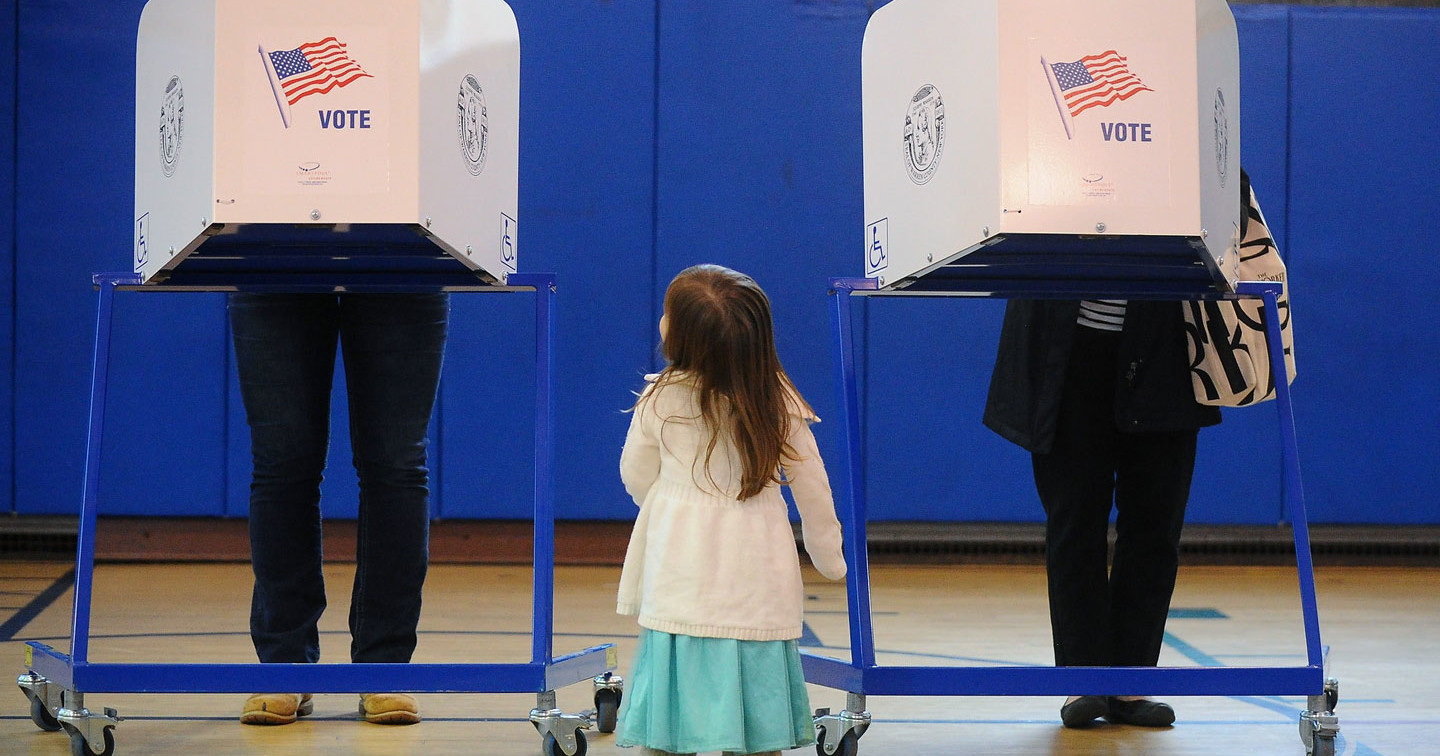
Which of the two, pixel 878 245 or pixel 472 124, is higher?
pixel 472 124

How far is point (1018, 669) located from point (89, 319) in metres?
3.54

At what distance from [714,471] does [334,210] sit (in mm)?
583

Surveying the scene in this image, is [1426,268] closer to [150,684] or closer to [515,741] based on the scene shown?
[515,741]

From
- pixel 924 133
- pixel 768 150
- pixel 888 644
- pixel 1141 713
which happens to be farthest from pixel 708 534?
pixel 768 150

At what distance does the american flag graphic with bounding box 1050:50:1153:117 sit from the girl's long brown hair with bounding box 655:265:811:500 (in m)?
0.46

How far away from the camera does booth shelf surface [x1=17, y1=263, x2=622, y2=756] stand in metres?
1.84

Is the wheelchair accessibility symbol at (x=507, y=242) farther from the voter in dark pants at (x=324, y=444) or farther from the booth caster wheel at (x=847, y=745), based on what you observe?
the booth caster wheel at (x=847, y=745)

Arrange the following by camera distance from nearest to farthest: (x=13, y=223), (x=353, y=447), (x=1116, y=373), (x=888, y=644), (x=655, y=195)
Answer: (x=353, y=447) < (x=1116, y=373) < (x=888, y=644) < (x=13, y=223) < (x=655, y=195)

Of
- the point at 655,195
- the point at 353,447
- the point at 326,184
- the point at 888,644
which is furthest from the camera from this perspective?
the point at 655,195

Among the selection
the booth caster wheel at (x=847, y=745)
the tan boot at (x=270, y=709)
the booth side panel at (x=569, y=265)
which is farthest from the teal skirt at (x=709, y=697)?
the booth side panel at (x=569, y=265)

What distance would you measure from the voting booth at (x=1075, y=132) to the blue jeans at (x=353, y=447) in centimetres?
82

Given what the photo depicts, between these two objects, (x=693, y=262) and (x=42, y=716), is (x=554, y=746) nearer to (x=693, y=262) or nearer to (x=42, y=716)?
(x=42, y=716)

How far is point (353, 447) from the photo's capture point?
6.72ft

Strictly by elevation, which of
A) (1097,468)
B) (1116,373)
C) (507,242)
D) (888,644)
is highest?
(507,242)
